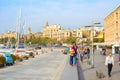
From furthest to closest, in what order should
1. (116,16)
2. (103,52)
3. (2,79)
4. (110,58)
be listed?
(116,16) < (103,52) < (110,58) < (2,79)

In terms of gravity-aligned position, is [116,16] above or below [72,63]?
above

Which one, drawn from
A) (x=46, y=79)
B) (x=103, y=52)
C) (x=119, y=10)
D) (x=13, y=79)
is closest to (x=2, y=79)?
(x=13, y=79)

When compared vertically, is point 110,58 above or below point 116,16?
below

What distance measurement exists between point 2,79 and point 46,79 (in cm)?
277

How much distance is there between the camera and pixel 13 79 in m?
18.4

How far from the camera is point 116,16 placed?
89.7 meters

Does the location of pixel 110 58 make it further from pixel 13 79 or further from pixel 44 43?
pixel 44 43

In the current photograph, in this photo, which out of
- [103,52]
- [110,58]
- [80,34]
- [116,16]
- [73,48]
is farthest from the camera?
[80,34]

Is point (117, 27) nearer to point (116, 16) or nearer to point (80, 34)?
point (116, 16)

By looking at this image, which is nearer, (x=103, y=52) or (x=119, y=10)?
(x=103, y=52)

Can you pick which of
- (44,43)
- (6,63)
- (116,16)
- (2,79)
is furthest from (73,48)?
(44,43)

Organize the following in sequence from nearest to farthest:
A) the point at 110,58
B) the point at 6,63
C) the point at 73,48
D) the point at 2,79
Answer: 1. the point at 2,79
2. the point at 73,48
3. the point at 110,58
4. the point at 6,63

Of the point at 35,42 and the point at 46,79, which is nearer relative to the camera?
the point at 46,79

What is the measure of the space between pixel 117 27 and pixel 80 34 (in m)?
103
